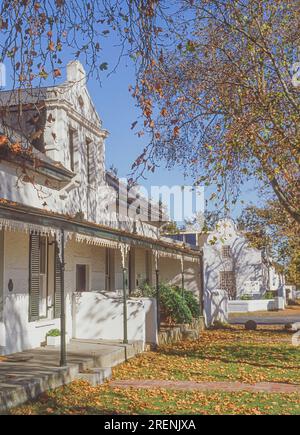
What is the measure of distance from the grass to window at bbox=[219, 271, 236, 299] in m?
25.4

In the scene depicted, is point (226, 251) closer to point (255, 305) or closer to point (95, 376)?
point (255, 305)

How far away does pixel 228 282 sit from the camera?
147 feet

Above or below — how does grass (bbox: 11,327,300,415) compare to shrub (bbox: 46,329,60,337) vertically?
below

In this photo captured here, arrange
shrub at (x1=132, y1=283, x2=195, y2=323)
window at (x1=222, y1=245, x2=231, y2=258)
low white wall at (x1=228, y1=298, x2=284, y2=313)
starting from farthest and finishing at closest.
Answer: window at (x1=222, y1=245, x2=231, y2=258), low white wall at (x1=228, y1=298, x2=284, y2=313), shrub at (x1=132, y1=283, x2=195, y2=323)

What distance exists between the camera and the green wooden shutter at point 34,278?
12953 millimetres

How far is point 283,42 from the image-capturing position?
11797mm

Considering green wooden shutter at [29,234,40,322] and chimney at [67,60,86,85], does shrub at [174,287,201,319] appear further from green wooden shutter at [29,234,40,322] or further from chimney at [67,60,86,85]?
green wooden shutter at [29,234,40,322]

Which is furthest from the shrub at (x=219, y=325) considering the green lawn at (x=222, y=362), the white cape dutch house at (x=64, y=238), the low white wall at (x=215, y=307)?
the green lawn at (x=222, y=362)

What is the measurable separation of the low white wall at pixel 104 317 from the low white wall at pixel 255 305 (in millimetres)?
23988

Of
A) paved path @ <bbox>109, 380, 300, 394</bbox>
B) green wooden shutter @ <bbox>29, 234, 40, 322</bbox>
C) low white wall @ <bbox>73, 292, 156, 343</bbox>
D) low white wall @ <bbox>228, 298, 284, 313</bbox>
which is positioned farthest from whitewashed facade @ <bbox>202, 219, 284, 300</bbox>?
paved path @ <bbox>109, 380, 300, 394</bbox>

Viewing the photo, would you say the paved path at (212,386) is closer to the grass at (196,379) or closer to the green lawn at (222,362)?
the grass at (196,379)

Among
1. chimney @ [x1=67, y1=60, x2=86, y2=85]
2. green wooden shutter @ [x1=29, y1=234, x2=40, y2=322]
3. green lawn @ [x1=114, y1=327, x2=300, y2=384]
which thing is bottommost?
green lawn @ [x1=114, y1=327, x2=300, y2=384]

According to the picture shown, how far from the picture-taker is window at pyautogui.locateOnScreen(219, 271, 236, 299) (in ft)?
146
